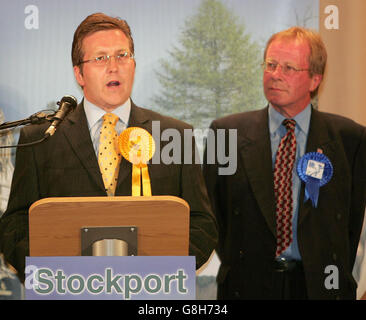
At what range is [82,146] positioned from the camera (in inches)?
116

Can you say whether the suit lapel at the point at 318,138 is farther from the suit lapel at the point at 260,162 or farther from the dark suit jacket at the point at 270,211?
the suit lapel at the point at 260,162

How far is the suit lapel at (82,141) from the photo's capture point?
289cm

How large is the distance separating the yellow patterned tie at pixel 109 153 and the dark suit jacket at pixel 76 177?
3cm

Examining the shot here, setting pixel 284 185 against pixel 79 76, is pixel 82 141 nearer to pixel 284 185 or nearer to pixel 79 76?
pixel 79 76

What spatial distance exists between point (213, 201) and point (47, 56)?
1129mm

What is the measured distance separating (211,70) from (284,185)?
70cm

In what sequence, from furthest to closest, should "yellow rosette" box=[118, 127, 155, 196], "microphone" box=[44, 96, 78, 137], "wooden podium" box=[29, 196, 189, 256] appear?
"yellow rosette" box=[118, 127, 155, 196] < "microphone" box=[44, 96, 78, 137] < "wooden podium" box=[29, 196, 189, 256]

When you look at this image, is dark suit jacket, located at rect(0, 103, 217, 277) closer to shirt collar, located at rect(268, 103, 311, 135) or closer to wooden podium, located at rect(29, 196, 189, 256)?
shirt collar, located at rect(268, 103, 311, 135)

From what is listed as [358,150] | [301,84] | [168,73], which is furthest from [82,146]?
[358,150]

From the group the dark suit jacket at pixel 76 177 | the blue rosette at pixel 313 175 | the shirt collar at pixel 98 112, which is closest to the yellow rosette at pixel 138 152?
the dark suit jacket at pixel 76 177

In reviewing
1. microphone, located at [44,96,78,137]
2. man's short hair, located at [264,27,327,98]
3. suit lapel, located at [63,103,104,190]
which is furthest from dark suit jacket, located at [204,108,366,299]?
microphone, located at [44,96,78,137]

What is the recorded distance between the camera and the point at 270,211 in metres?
2.97

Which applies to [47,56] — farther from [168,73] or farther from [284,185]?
[284,185]

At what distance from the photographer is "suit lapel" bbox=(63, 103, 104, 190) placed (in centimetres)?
289
